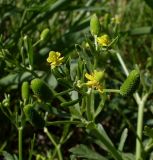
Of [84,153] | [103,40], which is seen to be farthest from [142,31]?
[103,40]

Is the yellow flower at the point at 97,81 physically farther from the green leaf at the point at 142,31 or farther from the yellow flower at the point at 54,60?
the green leaf at the point at 142,31

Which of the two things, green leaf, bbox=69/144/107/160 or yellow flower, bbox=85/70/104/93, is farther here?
green leaf, bbox=69/144/107/160

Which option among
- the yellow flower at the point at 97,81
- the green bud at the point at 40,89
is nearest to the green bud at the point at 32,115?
the green bud at the point at 40,89

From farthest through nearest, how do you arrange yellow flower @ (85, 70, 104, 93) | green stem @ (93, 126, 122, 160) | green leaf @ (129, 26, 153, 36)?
green leaf @ (129, 26, 153, 36) → green stem @ (93, 126, 122, 160) → yellow flower @ (85, 70, 104, 93)

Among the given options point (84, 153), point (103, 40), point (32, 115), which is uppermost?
point (103, 40)

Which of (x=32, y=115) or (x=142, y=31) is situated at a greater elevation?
(x=32, y=115)

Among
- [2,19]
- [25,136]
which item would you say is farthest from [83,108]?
[2,19]

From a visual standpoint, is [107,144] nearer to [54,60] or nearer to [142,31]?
[54,60]

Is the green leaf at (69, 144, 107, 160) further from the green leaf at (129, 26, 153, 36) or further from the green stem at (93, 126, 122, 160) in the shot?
the green leaf at (129, 26, 153, 36)

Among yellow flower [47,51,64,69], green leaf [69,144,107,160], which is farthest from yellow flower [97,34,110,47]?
green leaf [69,144,107,160]
